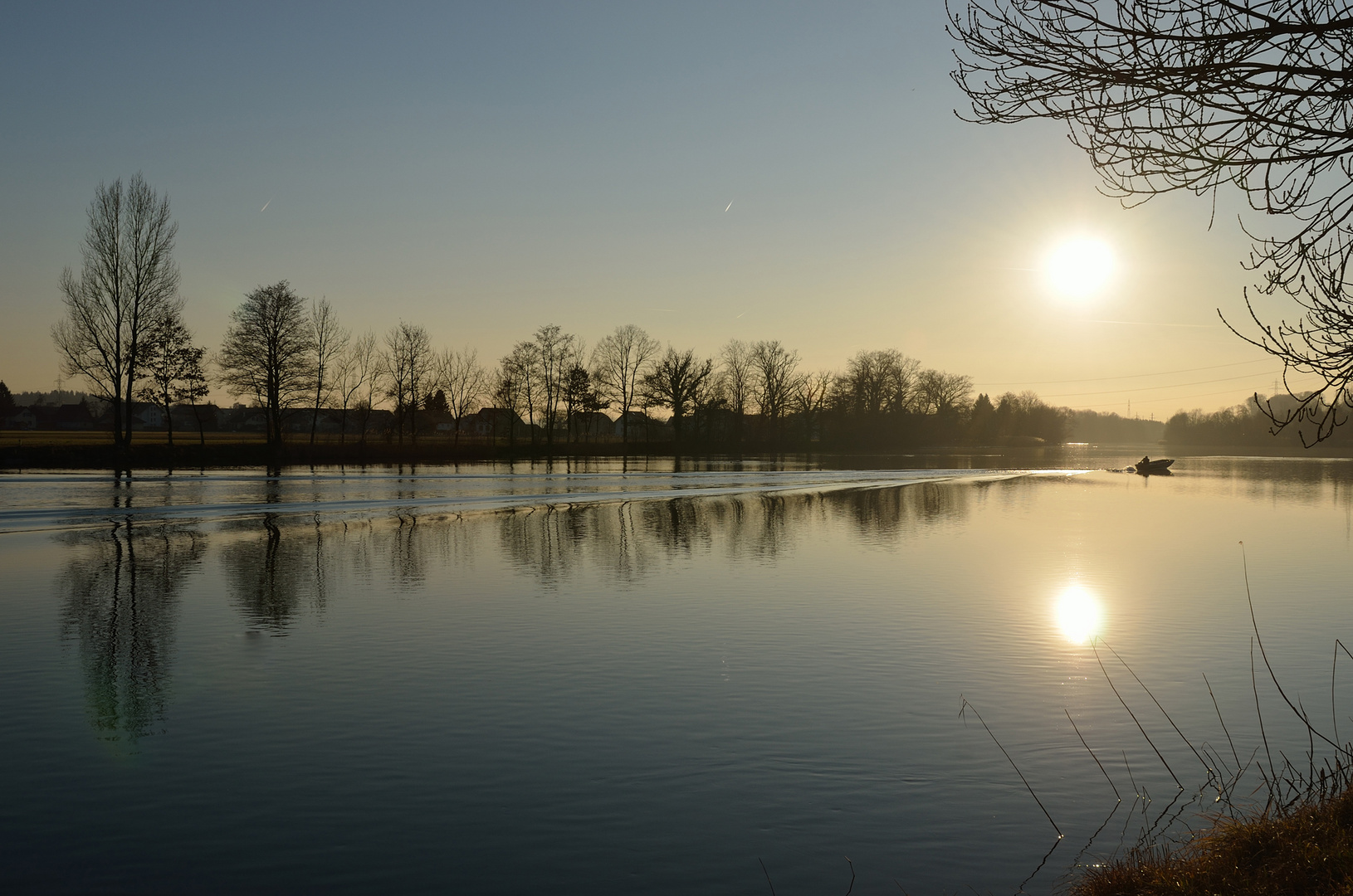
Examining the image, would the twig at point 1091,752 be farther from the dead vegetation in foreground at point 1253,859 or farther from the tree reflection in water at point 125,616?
the tree reflection in water at point 125,616

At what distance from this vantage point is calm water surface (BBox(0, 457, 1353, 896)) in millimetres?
6238

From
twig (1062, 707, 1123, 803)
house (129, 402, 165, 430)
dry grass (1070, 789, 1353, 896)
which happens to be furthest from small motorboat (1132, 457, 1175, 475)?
house (129, 402, 165, 430)

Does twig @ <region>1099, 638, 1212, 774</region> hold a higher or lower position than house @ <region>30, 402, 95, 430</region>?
lower

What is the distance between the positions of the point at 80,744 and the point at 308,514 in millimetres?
22181

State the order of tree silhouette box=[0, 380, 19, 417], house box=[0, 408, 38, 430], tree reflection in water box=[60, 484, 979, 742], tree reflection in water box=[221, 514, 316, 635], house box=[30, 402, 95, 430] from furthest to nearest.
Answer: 1. house box=[30, 402, 95, 430]
2. house box=[0, 408, 38, 430]
3. tree silhouette box=[0, 380, 19, 417]
4. tree reflection in water box=[221, 514, 316, 635]
5. tree reflection in water box=[60, 484, 979, 742]

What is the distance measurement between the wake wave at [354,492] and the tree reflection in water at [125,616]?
5.47m

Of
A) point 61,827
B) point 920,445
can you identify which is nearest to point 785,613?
point 61,827

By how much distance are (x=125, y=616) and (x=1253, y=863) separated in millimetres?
13559

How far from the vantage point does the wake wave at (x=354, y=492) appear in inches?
1141

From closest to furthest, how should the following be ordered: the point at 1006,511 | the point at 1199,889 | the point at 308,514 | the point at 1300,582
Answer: the point at 1199,889 → the point at 1300,582 → the point at 308,514 → the point at 1006,511

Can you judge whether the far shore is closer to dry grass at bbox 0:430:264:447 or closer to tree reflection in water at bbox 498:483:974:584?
dry grass at bbox 0:430:264:447

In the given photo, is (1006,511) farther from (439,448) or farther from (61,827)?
(439,448)

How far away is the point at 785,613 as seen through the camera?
14188mm

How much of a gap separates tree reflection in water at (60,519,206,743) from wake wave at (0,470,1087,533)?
5470mm
